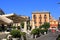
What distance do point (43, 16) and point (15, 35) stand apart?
85.7m

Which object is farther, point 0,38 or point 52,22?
point 52,22

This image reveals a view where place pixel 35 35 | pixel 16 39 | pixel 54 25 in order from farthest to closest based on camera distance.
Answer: pixel 54 25
pixel 35 35
pixel 16 39

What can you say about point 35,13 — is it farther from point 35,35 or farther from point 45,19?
point 35,35

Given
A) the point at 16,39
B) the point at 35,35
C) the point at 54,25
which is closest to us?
the point at 16,39

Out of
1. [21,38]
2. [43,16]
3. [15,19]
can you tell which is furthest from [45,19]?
[21,38]

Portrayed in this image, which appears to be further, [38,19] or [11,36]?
[38,19]

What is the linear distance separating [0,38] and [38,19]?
281ft

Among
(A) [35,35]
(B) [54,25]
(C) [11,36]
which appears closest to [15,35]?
(C) [11,36]

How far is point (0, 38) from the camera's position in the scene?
16312mm

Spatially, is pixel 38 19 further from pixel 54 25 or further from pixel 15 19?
pixel 15 19

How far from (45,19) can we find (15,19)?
72081 millimetres

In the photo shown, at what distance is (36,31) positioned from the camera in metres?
28.2

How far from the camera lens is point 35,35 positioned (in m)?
27.7

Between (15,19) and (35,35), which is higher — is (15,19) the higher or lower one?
the higher one
